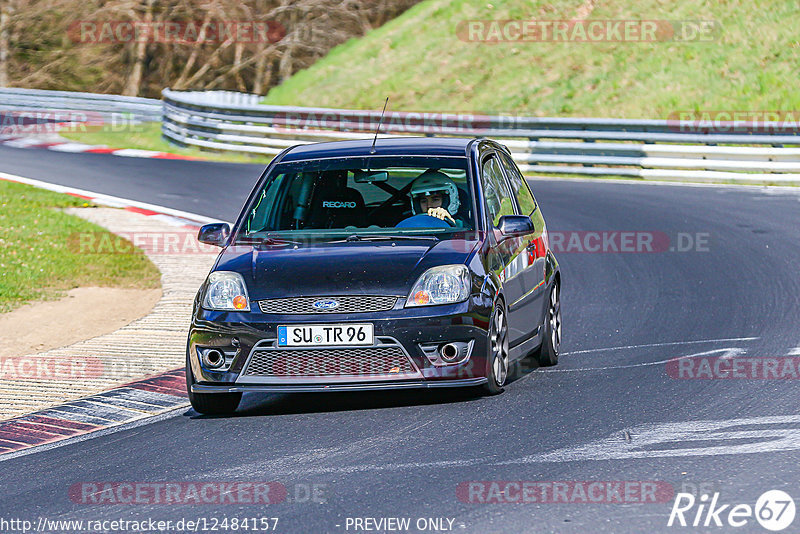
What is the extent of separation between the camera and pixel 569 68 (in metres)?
33.5

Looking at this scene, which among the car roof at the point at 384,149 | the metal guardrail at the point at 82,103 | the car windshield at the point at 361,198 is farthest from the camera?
the metal guardrail at the point at 82,103

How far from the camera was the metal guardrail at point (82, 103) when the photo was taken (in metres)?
35.0

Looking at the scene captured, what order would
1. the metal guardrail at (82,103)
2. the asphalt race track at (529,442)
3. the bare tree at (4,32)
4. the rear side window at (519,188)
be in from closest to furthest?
the asphalt race track at (529,442)
the rear side window at (519,188)
the metal guardrail at (82,103)
the bare tree at (4,32)

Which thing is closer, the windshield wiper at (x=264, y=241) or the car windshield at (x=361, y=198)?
the windshield wiper at (x=264, y=241)

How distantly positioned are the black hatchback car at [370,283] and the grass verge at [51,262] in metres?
4.97

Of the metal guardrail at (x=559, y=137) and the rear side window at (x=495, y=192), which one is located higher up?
the rear side window at (x=495, y=192)

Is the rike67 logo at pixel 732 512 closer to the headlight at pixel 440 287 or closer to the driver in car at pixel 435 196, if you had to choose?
the headlight at pixel 440 287

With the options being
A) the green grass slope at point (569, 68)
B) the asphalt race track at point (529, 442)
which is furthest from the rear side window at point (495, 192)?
the green grass slope at point (569, 68)

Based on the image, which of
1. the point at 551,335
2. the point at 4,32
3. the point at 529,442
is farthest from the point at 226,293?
the point at 4,32

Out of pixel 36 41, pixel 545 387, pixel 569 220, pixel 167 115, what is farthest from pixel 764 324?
pixel 36 41

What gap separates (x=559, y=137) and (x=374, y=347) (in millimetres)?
17227

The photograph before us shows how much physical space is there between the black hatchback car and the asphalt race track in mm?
298

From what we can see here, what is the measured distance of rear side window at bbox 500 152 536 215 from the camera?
31.5 ft

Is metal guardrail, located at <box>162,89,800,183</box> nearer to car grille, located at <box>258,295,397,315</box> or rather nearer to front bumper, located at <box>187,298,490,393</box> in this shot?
front bumper, located at <box>187,298,490,393</box>
